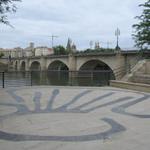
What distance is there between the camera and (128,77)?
59.5 feet

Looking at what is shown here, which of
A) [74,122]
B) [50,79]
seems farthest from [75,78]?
[74,122]

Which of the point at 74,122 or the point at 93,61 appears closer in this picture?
the point at 74,122

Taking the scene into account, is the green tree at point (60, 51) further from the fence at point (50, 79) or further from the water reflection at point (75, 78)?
the fence at point (50, 79)

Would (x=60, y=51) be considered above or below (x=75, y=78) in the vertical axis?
above

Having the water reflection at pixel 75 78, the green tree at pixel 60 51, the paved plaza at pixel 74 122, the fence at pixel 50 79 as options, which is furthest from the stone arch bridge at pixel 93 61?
the green tree at pixel 60 51

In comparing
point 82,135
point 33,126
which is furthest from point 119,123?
point 33,126

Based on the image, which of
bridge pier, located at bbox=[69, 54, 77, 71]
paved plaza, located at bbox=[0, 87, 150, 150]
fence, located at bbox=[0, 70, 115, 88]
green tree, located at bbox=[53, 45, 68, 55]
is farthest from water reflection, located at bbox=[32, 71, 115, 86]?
green tree, located at bbox=[53, 45, 68, 55]

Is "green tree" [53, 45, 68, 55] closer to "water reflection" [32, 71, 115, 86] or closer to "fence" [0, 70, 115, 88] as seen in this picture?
"water reflection" [32, 71, 115, 86]

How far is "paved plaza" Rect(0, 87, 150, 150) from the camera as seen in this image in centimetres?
607

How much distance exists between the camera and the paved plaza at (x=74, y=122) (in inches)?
239

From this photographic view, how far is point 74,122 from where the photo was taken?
8.02 m

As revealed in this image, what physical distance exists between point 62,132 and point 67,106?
384 cm

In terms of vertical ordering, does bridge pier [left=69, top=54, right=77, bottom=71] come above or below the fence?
above

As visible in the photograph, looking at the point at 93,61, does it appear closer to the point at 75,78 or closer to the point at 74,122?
the point at 75,78
